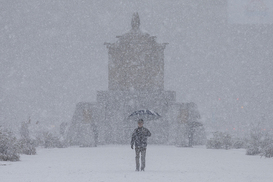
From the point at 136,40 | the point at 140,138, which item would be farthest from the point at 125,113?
the point at 140,138

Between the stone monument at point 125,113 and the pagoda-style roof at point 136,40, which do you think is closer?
the stone monument at point 125,113

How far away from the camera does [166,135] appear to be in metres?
34.0

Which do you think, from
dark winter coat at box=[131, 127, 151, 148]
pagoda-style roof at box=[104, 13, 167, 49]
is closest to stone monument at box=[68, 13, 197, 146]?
pagoda-style roof at box=[104, 13, 167, 49]

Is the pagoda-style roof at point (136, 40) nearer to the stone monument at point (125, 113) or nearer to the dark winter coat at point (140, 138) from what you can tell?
the stone monument at point (125, 113)

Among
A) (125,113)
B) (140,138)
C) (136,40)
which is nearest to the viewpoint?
(140,138)

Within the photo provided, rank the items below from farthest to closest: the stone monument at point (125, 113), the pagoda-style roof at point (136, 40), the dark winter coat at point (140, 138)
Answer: the pagoda-style roof at point (136, 40) → the stone monument at point (125, 113) → the dark winter coat at point (140, 138)

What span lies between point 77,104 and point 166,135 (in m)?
7.57

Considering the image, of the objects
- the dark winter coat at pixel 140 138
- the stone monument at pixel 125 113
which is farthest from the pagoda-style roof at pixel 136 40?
the dark winter coat at pixel 140 138

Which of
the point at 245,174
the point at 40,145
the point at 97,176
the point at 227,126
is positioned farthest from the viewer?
the point at 227,126

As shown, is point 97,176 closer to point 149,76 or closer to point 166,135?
point 166,135

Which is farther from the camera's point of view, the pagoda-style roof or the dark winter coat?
the pagoda-style roof

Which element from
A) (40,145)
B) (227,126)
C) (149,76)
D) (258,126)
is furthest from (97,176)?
(227,126)

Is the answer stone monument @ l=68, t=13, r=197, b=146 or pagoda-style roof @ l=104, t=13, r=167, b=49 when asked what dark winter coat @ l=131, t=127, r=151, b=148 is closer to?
stone monument @ l=68, t=13, r=197, b=146

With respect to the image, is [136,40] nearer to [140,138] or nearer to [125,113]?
[125,113]
